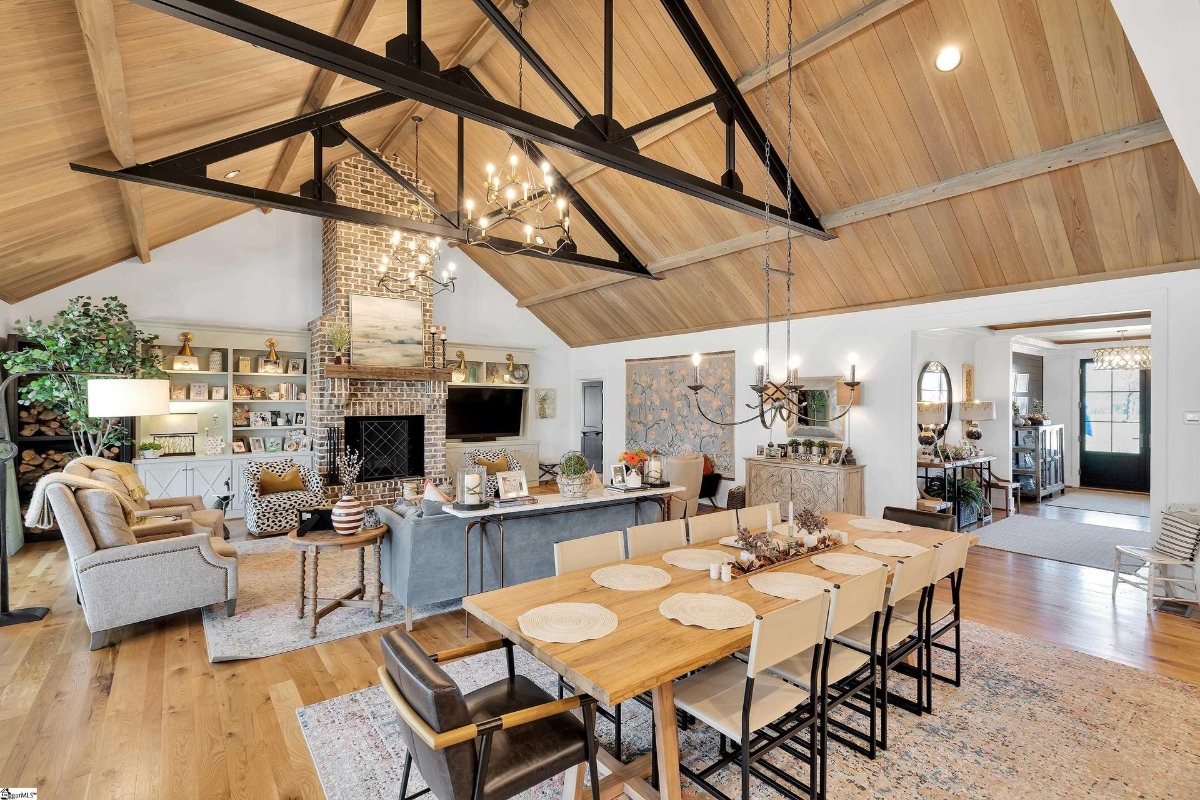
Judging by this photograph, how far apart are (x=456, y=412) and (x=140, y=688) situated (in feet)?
19.9

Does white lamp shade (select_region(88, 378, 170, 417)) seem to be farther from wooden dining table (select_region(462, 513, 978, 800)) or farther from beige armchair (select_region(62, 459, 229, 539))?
A: wooden dining table (select_region(462, 513, 978, 800))

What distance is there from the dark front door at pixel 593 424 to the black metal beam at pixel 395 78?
5868 millimetres

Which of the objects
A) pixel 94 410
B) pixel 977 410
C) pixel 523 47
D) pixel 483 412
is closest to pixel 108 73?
pixel 523 47

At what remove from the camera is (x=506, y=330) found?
952cm

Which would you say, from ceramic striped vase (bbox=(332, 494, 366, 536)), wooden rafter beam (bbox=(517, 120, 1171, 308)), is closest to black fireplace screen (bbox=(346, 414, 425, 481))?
ceramic striped vase (bbox=(332, 494, 366, 536))

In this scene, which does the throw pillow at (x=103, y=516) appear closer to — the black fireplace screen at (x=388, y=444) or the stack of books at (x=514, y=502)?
the stack of books at (x=514, y=502)

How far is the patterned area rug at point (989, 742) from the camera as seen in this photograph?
222 cm

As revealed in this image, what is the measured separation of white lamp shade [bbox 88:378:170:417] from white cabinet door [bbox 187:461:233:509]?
2.96m

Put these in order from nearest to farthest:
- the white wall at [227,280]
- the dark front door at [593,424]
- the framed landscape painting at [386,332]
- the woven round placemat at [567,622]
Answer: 1. the woven round placemat at [567,622]
2. the white wall at [227,280]
3. the framed landscape painting at [386,332]
4. the dark front door at [593,424]

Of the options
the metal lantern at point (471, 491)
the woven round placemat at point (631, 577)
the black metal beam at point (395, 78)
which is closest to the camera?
the black metal beam at point (395, 78)

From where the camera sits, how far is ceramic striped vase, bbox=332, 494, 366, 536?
3.59 meters

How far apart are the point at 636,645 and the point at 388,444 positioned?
6320 millimetres

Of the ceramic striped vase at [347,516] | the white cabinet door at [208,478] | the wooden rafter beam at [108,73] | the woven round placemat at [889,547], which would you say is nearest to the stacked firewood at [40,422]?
the white cabinet door at [208,478]

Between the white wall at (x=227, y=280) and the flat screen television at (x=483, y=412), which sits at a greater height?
the white wall at (x=227, y=280)
